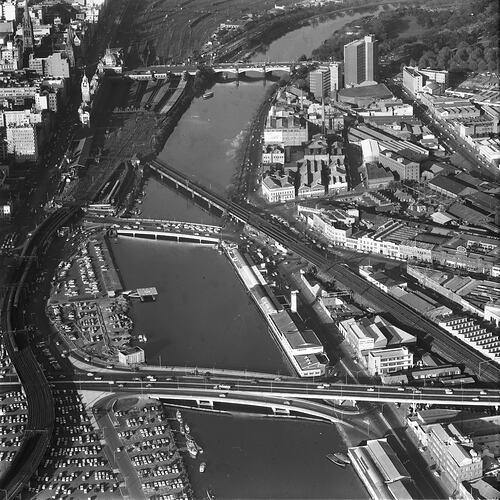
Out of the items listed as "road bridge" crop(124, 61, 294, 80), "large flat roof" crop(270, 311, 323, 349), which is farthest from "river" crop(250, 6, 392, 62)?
"large flat roof" crop(270, 311, 323, 349)

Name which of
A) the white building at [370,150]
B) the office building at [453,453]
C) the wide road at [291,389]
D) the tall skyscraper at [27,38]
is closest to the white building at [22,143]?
the tall skyscraper at [27,38]

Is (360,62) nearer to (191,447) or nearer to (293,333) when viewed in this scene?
(293,333)

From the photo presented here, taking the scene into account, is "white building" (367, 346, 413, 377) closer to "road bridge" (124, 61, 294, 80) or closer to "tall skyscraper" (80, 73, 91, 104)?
"tall skyscraper" (80, 73, 91, 104)

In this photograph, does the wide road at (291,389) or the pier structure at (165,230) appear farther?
the pier structure at (165,230)

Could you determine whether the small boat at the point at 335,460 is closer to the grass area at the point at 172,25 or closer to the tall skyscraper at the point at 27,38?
the tall skyscraper at the point at 27,38

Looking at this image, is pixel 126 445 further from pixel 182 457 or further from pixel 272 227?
pixel 272 227

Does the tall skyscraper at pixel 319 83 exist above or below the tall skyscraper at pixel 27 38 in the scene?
below

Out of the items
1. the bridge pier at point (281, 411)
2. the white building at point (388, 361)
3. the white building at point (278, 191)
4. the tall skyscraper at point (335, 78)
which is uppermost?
the tall skyscraper at point (335, 78)
